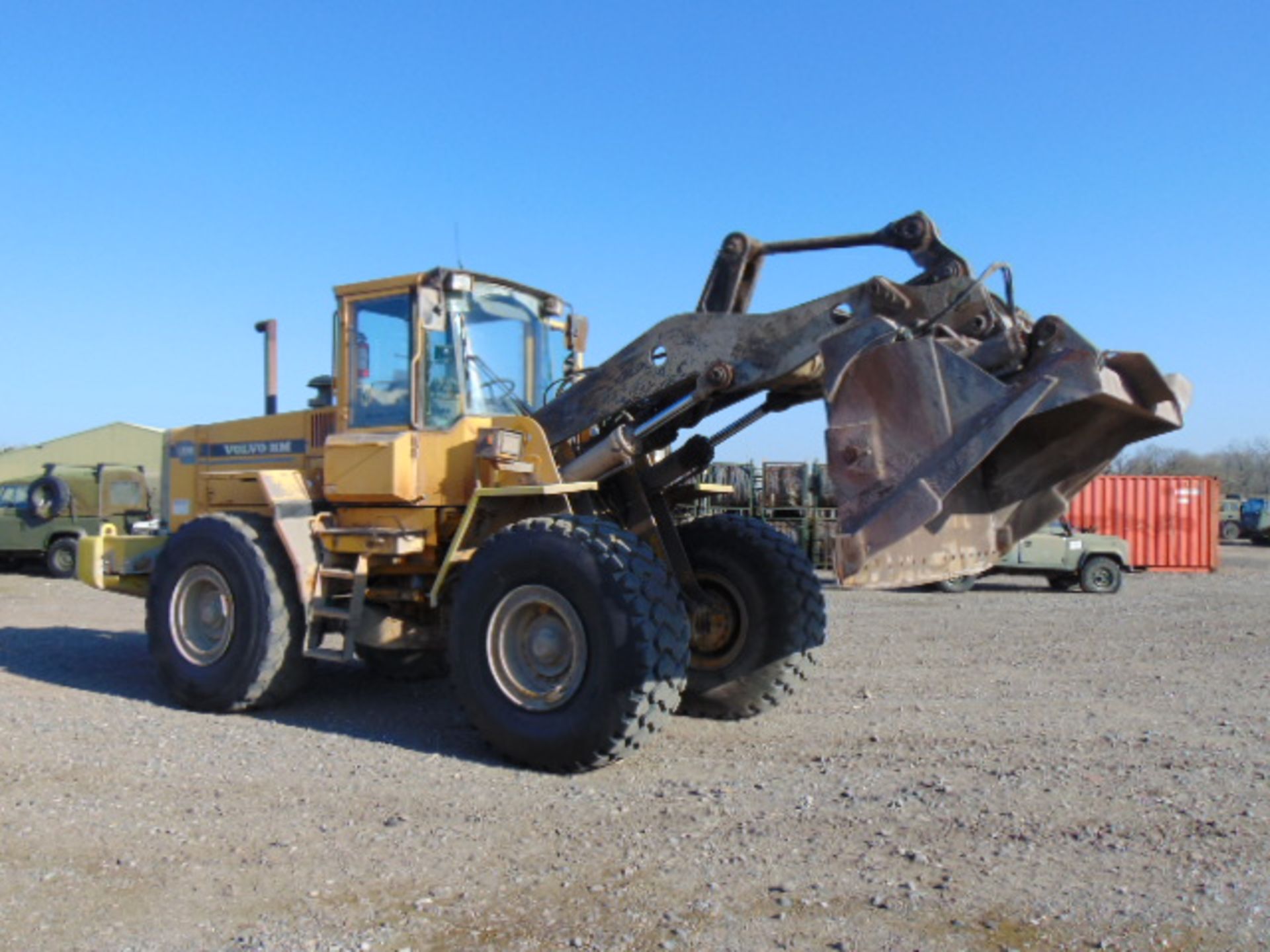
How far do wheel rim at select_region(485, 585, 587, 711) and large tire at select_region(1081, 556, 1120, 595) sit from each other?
1653cm

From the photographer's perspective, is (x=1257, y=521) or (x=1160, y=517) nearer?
(x=1160, y=517)

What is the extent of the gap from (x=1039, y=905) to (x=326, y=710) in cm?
516

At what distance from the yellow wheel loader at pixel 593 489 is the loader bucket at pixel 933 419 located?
0.04 feet

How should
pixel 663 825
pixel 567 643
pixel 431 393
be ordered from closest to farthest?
1. pixel 663 825
2. pixel 567 643
3. pixel 431 393

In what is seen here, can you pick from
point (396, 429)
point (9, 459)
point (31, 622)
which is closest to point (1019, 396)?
point (396, 429)

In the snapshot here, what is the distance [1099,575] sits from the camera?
20.5 meters

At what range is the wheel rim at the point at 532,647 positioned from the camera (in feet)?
20.3

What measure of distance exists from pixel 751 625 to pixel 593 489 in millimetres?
1488

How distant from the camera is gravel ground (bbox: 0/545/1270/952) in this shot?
4.00m

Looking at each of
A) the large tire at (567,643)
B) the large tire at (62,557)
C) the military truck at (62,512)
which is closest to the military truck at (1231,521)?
the military truck at (62,512)

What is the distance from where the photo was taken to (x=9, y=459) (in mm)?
42531

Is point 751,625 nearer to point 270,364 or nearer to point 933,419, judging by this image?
point 933,419

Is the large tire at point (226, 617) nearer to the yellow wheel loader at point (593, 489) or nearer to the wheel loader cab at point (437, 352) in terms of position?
the yellow wheel loader at point (593, 489)

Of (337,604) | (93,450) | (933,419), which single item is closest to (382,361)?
(337,604)
